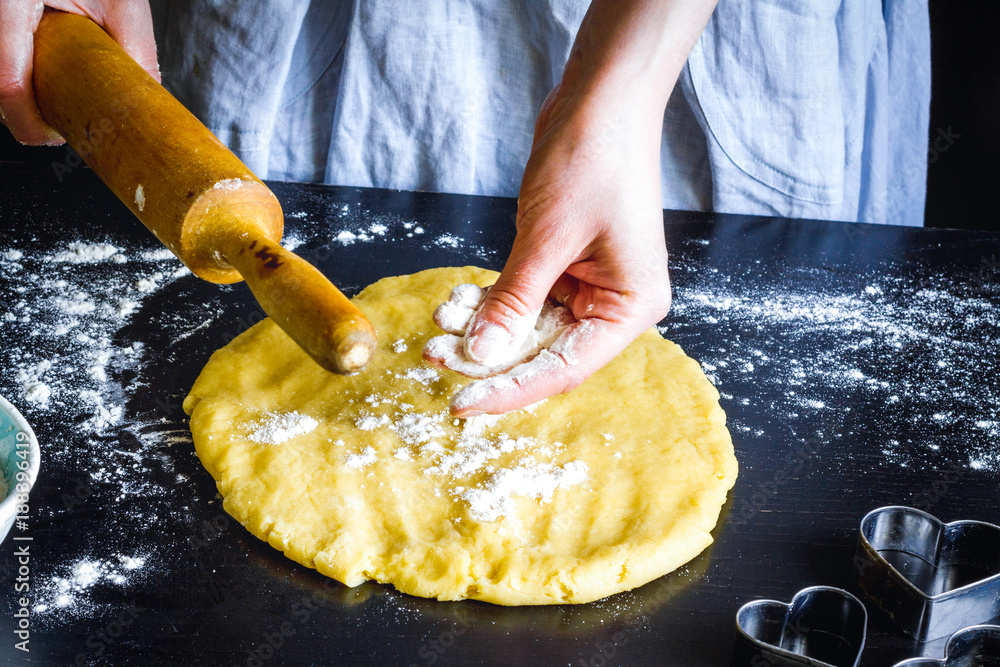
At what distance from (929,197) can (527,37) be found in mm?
1846

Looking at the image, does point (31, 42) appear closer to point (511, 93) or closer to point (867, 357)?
point (511, 93)

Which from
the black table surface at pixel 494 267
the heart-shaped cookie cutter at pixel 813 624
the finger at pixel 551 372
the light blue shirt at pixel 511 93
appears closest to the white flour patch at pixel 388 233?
the black table surface at pixel 494 267

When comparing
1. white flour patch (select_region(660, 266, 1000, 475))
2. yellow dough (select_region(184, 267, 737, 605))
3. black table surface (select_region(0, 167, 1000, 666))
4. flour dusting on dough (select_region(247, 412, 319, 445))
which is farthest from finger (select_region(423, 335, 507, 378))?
white flour patch (select_region(660, 266, 1000, 475))

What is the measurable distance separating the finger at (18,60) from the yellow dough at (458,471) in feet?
1.71

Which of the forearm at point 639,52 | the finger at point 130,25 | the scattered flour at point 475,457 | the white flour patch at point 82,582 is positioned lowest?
the white flour patch at point 82,582

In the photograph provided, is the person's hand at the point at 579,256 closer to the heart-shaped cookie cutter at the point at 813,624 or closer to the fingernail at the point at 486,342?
the fingernail at the point at 486,342

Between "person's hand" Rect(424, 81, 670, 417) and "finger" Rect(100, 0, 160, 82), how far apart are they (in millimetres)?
774

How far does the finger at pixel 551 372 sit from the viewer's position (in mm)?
1232

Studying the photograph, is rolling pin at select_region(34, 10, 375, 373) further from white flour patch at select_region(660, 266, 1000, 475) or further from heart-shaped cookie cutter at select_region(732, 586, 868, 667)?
white flour patch at select_region(660, 266, 1000, 475)

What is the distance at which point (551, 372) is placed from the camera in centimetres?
126

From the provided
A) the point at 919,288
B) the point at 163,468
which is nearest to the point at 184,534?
the point at 163,468

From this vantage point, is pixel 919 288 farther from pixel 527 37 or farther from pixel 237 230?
pixel 237 230

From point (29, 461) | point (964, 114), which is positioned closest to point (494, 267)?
→ point (29, 461)

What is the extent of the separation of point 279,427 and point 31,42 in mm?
766
